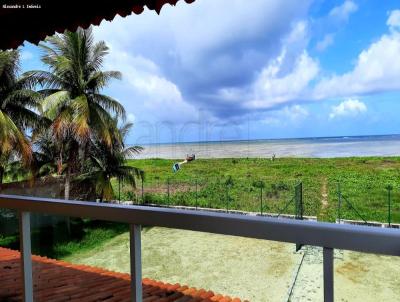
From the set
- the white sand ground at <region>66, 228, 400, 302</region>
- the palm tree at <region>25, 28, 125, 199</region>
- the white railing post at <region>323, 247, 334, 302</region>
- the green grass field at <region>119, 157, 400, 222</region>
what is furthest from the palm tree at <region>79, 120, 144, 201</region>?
the white railing post at <region>323, 247, 334, 302</region>

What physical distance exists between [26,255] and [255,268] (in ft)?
2.81

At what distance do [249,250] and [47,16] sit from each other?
1262 millimetres

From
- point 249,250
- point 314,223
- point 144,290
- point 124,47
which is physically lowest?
point 144,290

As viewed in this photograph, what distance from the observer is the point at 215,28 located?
1434 cm

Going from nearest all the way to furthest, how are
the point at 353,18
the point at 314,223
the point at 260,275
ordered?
the point at 314,223, the point at 260,275, the point at 353,18

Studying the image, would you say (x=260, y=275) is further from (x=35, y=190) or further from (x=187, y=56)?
(x=187, y=56)

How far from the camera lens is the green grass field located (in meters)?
14.0

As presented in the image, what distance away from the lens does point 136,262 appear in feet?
3.29

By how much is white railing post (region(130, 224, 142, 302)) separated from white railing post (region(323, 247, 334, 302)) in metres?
0.51

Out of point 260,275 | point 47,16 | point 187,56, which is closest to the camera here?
point 260,275

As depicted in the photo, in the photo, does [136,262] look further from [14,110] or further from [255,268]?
[14,110]

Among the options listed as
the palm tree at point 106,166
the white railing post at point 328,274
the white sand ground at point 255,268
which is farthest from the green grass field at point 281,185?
the white railing post at point 328,274

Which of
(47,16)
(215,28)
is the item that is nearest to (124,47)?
(215,28)

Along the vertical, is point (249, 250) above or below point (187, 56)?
below
